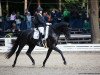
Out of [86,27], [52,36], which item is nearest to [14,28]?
[86,27]

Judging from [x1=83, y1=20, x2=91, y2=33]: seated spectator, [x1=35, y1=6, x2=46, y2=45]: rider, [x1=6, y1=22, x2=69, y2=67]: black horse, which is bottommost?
[x1=83, y1=20, x2=91, y2=33]: seated spectator

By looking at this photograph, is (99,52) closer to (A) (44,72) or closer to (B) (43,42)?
(B) (43,42)

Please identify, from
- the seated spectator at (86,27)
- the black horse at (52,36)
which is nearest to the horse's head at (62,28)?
the black horse at (52,36)

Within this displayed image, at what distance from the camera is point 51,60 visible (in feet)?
74.4

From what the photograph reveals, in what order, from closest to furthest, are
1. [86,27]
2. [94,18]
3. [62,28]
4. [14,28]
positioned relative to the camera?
[62,28], [94,18], [14,28], [86,27]

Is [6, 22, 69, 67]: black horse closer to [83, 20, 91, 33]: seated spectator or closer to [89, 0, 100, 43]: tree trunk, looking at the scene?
[89, 0, 100, 43]: tree trunk

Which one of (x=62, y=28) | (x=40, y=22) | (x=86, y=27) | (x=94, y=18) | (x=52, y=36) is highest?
(x=40, y=22)

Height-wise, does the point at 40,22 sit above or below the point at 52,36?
above

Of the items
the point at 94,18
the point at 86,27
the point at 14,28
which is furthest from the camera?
the point at 86,27

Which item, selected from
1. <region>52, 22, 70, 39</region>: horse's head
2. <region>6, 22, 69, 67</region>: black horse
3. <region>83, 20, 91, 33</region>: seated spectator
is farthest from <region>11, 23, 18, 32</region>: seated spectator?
<region>52, 22, 70, 39</region>: horse's head

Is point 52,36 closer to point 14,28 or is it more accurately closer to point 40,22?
point 40,22

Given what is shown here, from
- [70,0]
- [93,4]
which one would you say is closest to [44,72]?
[93,4]

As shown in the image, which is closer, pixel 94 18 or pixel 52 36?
pixel 52 36

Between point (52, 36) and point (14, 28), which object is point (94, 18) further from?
point (52, 36)
